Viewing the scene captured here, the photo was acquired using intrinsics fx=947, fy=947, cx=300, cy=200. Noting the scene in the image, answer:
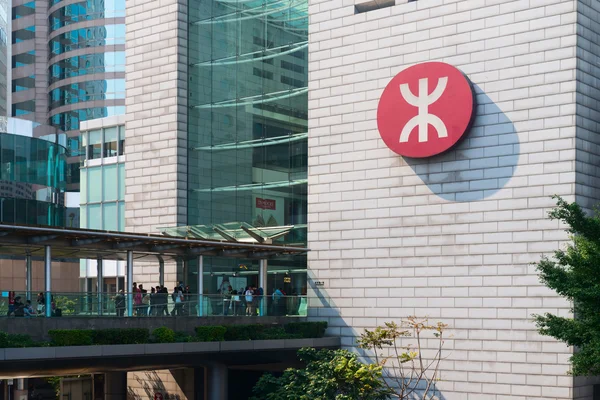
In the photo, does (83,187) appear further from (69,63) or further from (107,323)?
(69,63)

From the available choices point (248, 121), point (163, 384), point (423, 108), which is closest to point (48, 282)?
point (163, 384)

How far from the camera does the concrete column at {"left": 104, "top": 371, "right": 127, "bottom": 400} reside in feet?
143

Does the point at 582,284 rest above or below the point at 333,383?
above

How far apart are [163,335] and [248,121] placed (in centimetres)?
1663

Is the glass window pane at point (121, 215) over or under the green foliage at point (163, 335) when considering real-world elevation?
over

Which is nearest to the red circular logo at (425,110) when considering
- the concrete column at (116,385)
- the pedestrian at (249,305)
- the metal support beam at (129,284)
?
the pedestrian at (249,305)

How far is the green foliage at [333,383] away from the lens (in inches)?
1293

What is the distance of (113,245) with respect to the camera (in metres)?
37.2

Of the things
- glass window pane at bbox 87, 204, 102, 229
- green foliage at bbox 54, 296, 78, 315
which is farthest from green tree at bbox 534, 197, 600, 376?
glass window pane at bbox 87, 204, 102, 229

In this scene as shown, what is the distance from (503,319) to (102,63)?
60570 mm

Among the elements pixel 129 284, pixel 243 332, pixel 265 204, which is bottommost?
pixel 243 332

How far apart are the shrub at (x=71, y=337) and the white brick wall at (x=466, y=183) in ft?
43.8

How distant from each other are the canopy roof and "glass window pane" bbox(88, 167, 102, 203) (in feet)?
36.7

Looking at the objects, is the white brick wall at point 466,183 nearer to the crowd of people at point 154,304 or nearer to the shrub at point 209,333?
the shrub at point 209,333
